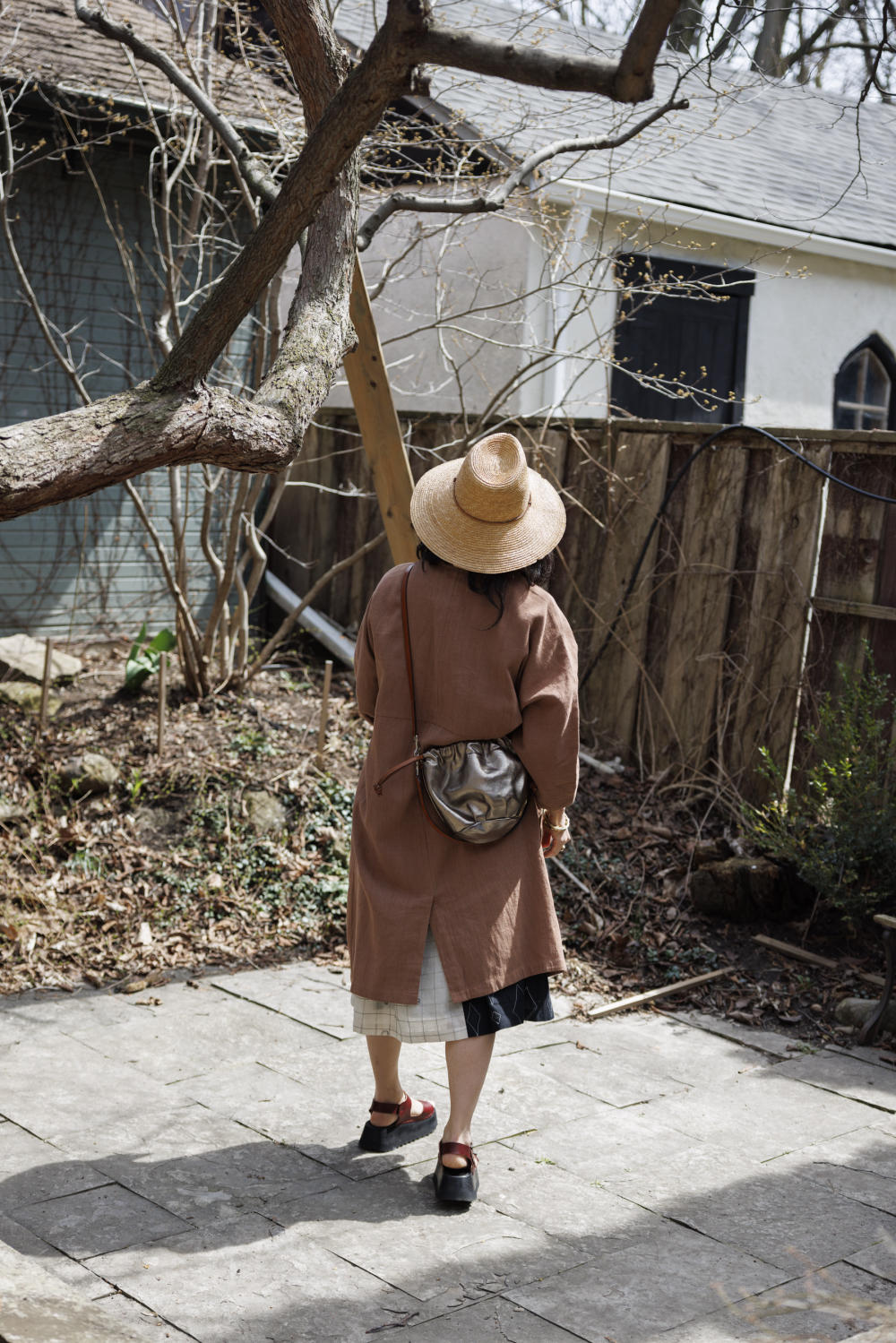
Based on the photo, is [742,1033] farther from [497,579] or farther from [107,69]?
[107,69]

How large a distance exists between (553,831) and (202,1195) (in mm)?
1428

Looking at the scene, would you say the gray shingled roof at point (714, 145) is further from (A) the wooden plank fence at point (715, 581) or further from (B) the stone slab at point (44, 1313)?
(B) the stone slab at point (44, 1313)

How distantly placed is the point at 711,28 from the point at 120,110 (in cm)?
515

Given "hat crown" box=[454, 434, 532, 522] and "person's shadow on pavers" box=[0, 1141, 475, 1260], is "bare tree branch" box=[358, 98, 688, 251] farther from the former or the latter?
"person's shadow on pavers" box=[0, 1141, 475, 1260]

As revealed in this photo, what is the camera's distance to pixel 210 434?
120 inches

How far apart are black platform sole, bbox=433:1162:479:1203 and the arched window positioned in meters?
9.77

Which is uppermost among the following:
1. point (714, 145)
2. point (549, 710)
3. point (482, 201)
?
point (714, 145)

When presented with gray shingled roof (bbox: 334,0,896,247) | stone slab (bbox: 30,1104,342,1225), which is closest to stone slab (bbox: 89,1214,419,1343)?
stone slab (bbox: 30,1104,342,1225)

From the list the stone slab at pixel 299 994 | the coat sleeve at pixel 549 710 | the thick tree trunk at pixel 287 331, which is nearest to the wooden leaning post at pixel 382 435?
the thick tree trunk at pixel 287 331

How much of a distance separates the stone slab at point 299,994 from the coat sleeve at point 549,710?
5.82 feet

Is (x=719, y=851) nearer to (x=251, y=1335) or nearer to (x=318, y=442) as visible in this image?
(x=251, y=1335)

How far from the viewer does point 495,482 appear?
372 centimetres

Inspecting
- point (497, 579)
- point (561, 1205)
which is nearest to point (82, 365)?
point (497, 579)

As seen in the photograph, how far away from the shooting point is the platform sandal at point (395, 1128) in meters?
4.01
